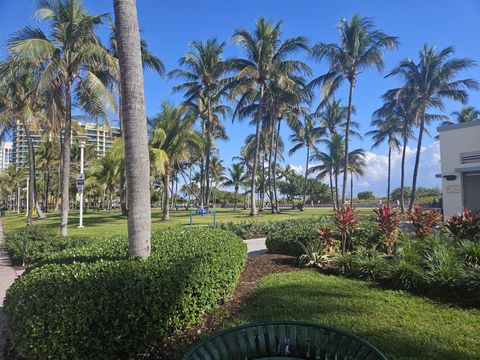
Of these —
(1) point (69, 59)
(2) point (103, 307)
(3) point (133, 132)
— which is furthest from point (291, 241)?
(1) point (69, 59)

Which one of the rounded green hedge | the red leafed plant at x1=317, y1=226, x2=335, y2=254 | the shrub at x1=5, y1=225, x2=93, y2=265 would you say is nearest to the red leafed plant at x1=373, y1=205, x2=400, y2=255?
the red leafed plant at x1=317, y1=226, x2=335, y2=254

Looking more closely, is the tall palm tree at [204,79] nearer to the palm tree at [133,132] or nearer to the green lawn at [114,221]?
the green lawn at [114,221]

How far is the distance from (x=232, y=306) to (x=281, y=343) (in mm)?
3221

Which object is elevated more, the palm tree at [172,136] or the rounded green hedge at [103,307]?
the palm tree at [172,136]

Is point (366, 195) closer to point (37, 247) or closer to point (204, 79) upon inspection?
point (204, 79)

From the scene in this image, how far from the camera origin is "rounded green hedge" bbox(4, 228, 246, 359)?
340 centimetres

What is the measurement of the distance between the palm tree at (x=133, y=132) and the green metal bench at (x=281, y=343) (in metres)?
2.88

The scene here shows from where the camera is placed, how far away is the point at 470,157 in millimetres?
18672

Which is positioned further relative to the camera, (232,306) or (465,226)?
(465,226)

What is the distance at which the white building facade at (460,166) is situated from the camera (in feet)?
60.7

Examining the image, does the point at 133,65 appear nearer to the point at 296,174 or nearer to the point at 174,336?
the point at 174,336

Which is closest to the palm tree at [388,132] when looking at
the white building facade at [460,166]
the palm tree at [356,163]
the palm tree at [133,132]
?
the palm tree at [356,163]

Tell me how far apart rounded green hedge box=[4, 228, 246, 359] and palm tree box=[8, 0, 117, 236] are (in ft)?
33.4

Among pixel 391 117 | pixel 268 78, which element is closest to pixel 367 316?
pixel 268 78
